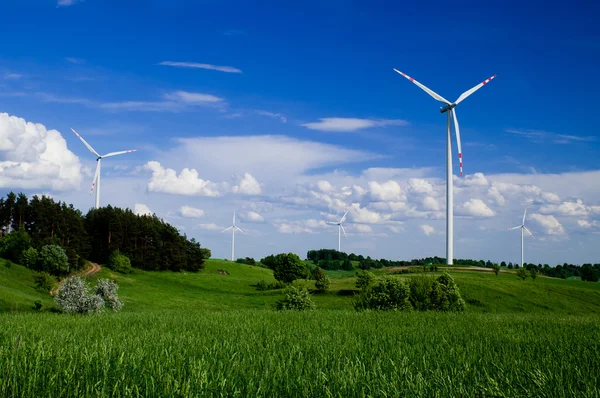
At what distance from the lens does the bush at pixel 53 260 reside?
8588 cm

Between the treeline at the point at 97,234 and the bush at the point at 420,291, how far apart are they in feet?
→ 226

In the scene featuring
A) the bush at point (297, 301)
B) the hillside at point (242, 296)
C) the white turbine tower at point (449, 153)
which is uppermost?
the white turbine tower at point (449, 153)

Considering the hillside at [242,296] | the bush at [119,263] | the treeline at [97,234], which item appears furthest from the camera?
the bush at [119,263]

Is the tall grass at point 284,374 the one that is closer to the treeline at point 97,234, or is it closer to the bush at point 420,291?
the bush at point 420,291

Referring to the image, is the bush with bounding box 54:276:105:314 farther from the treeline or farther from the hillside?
the treeline

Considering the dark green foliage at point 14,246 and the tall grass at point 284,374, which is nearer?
the tall grass at point 284,374

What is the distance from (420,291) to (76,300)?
32138 mm

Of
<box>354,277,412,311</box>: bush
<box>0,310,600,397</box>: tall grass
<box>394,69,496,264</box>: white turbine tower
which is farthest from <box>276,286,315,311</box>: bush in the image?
<box>394,69,496,264</box>: white turbine tower

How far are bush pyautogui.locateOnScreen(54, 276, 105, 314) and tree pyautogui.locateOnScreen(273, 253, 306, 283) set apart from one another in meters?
54.6

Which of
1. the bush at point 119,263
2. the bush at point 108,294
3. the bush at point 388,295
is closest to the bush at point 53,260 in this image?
the bush at point 119,263

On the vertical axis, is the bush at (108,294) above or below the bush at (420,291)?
below

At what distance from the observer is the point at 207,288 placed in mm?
98750

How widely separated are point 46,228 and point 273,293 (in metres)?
46.2

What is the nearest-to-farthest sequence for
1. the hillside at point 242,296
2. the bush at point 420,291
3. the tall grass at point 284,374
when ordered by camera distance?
the tall grass at point 284,374 < the bush at point 420,291 < the hillside at point 242,296
